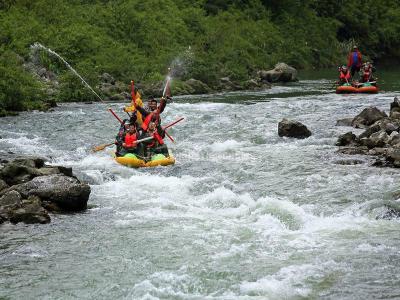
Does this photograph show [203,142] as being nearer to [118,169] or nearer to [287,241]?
[118,169]

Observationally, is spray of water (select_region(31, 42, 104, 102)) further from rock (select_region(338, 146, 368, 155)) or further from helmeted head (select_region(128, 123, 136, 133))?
rock (select_region(338, 146, 368, 155))

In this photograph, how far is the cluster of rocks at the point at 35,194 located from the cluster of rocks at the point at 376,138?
6188 millimetres

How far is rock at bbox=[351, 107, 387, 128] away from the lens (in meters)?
17.4

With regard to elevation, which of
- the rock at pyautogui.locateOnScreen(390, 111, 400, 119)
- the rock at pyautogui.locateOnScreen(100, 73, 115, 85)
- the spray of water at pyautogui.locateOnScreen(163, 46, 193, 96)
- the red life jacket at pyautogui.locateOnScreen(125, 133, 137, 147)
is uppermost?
the spray of water at pyautogui.locateOnScreen(163, 46, 193, 96)

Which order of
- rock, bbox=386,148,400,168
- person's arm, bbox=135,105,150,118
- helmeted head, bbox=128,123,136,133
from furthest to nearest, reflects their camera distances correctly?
1. person's arm, bbox=135,105,150,118
2. helmeted head, bbox=128,123,136,133
3. rock, bbox=386,148,400,168

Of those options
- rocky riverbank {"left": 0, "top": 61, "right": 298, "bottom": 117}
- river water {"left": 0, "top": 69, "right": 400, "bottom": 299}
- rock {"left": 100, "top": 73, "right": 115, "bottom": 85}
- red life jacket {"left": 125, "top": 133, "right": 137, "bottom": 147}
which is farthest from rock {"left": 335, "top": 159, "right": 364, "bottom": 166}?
rock {"left": 100, "top": 73, "right": 115, "bottom": 85}

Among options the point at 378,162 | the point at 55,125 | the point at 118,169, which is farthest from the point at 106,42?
the point at 378,162

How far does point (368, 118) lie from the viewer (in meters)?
17.5

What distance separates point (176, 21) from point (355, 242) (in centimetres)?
2938

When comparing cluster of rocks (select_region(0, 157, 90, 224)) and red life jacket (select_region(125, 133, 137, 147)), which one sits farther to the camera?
red life jacket (select_region(125, 133, 137, 147))

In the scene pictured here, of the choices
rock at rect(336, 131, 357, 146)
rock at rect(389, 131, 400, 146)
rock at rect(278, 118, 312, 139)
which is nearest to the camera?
rock at rect(389, 131, 400, 146)

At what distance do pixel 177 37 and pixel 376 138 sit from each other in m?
21.9

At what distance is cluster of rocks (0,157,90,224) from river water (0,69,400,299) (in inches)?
8.7

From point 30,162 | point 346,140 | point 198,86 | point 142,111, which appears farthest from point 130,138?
point 198,86
